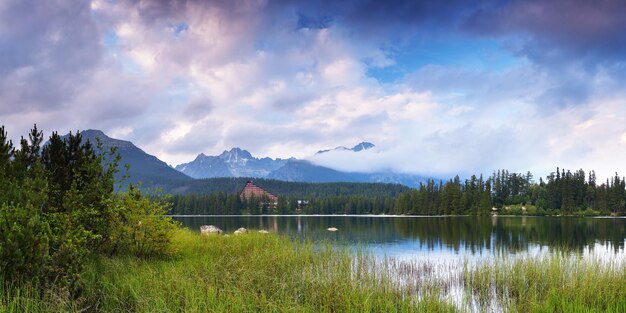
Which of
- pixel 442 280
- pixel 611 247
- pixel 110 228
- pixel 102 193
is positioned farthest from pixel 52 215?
pixel 611 247

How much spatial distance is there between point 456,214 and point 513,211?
1854 cm

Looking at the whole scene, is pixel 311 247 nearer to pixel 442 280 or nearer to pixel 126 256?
pixel 442 280

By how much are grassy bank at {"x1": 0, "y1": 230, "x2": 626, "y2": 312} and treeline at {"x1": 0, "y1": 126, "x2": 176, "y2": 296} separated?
665 mm

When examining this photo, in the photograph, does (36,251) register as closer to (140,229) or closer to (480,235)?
(140,229)

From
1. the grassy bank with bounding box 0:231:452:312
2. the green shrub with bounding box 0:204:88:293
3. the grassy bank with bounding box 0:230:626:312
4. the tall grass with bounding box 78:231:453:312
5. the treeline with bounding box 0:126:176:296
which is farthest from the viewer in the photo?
the tall grass with bounding box 78:231:453:312

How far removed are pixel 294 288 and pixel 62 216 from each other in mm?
7488

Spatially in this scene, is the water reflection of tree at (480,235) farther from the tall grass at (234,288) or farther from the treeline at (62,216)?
the treeline at (62,216)

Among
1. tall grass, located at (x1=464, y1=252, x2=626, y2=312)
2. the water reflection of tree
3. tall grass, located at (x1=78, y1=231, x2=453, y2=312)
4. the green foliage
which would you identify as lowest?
the water reflection of tree

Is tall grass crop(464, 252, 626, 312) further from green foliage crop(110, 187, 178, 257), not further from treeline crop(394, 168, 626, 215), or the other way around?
treeline crop(394, 168, 626, 215)

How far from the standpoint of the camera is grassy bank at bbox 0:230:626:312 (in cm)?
1216

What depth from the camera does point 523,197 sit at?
164875mm

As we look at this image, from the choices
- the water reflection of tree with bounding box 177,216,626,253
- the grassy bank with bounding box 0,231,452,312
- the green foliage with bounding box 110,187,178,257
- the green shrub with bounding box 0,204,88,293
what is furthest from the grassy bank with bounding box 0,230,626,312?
the water reflection of tree with bounding box 177,216,626,253

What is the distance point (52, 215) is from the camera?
43.2 ft

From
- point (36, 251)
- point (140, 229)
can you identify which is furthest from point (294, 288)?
point (140, 229)
